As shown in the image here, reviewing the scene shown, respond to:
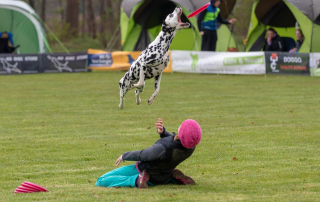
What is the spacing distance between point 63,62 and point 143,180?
1640cm

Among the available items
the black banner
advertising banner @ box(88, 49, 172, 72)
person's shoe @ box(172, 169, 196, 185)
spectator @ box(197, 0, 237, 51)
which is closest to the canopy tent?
spectator @ box(197, 0, 237, 51)

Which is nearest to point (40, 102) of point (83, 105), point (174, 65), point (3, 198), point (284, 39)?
point (83, 105)

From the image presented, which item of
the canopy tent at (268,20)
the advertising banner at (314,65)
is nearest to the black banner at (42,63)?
the canopy tent at (268,20)

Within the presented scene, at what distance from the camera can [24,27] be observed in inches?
962

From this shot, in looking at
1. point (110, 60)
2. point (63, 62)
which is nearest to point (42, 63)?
point (63, 62)

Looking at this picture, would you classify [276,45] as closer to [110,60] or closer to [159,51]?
[110,60]

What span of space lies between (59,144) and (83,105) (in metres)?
4.59

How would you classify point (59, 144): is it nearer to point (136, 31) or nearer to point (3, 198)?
point (3, 198)

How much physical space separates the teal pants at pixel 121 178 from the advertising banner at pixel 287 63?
40.5 ft

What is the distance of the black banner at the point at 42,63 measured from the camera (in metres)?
20.5

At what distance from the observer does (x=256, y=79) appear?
1734 centimetres

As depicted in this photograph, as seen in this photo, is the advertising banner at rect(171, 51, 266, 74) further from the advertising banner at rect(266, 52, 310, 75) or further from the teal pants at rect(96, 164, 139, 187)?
the teal pants at rect(96, 164, 139, 187)

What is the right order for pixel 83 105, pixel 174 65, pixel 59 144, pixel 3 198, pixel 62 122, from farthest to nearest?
pixel 174 65 < pixel 83 105 < pixel 62 122 < pixel 59 144 < pixel 3 198

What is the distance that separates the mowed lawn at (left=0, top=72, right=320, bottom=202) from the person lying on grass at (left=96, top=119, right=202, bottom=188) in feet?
0.66
